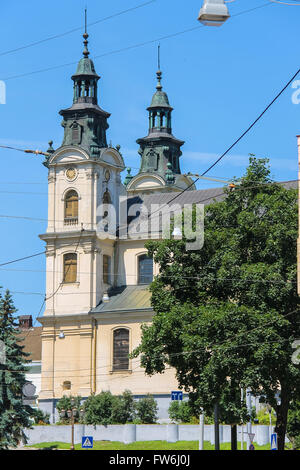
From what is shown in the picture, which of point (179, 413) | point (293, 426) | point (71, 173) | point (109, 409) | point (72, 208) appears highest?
point (71, 173)

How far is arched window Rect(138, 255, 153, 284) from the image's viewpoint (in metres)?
80.9

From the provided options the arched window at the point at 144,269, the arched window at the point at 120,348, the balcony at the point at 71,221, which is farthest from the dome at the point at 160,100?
the arched window at the point at 120,348

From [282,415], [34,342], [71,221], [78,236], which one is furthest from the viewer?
[34,342]

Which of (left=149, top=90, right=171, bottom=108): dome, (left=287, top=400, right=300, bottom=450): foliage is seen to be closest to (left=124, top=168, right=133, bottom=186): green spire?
(left=149, top=90, right=171, bottom=108): dome

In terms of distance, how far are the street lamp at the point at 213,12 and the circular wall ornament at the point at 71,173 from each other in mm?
60594

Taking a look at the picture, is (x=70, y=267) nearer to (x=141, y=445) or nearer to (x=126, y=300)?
(x=126, y=300)

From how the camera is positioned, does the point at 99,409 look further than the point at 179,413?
Yes

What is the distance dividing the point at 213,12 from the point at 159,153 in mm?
70927

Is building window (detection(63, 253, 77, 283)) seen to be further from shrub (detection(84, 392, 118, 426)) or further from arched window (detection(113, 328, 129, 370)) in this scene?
shrub (detection(84, 392, 118, 426))

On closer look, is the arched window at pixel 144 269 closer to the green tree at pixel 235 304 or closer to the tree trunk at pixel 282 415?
the green tree at pixel 235 304

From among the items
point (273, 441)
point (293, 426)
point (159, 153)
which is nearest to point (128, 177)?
point (159, 153)

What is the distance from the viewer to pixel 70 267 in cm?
7938

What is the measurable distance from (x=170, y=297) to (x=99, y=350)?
112ft

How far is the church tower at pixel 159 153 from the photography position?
291ft
